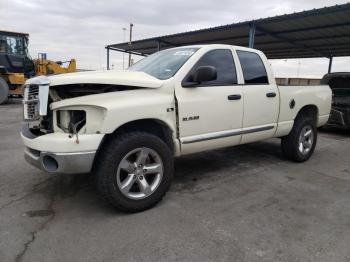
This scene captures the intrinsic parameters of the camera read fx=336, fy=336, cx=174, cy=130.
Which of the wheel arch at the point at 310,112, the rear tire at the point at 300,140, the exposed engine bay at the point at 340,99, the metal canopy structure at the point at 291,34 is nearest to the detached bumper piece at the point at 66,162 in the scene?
the rear tire at the point at 300,140

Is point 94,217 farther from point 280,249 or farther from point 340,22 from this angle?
point 340,22

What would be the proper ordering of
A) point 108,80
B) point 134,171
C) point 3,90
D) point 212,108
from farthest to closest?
point 3,90 → point 212,108 → point 134,171 → point 108,80

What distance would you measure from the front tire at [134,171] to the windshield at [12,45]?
14.5 metres

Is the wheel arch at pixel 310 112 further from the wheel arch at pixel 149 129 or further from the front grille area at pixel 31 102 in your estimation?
the front grille area at pixel 31 102

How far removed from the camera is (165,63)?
4477 millimetres

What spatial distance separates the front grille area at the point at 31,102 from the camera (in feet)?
11.7

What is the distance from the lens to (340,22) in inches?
482

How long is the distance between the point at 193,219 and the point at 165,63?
2085mm

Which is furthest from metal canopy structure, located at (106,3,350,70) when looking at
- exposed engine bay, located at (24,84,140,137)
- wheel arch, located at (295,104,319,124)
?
exposed engine bay, located at (24,84,140,137)

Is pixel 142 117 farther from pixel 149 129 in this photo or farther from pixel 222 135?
pixel 222 135

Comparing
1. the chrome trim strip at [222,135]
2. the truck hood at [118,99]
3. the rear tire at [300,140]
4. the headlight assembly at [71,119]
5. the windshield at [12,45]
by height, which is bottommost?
the rear tire at [300,140]

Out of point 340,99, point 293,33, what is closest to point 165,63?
point 340,99

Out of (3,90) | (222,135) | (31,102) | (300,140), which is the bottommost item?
(300,140)

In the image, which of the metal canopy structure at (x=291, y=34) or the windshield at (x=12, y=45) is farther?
the windshield at (x=12, y=45)
